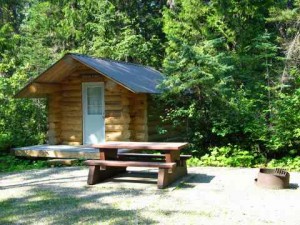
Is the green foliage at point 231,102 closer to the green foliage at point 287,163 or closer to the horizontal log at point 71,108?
the green foliage at point 287,163

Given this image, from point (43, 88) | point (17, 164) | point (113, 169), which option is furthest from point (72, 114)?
point (113, 169)

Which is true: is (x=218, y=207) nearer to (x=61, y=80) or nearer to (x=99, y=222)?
(x=99, y=222)

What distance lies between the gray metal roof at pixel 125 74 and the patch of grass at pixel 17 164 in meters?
3.26

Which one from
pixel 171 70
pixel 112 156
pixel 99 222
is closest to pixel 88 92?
pixel 171 70

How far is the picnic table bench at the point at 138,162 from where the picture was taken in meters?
7.66

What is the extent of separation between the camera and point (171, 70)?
38.1 ft

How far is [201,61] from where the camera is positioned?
11.1 m

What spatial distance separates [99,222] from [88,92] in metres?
8.39

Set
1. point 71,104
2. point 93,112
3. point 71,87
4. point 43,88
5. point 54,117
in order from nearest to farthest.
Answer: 1. point 43,88
2. point 93,112
3. point 71,87
4. point 71,104
5. point 54,117

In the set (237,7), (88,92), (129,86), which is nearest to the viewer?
(129,86)

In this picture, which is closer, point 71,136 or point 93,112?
point 93,112

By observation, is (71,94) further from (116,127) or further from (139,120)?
(139,120)

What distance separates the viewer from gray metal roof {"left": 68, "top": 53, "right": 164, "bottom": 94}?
11.9 m

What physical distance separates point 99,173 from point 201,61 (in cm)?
465
